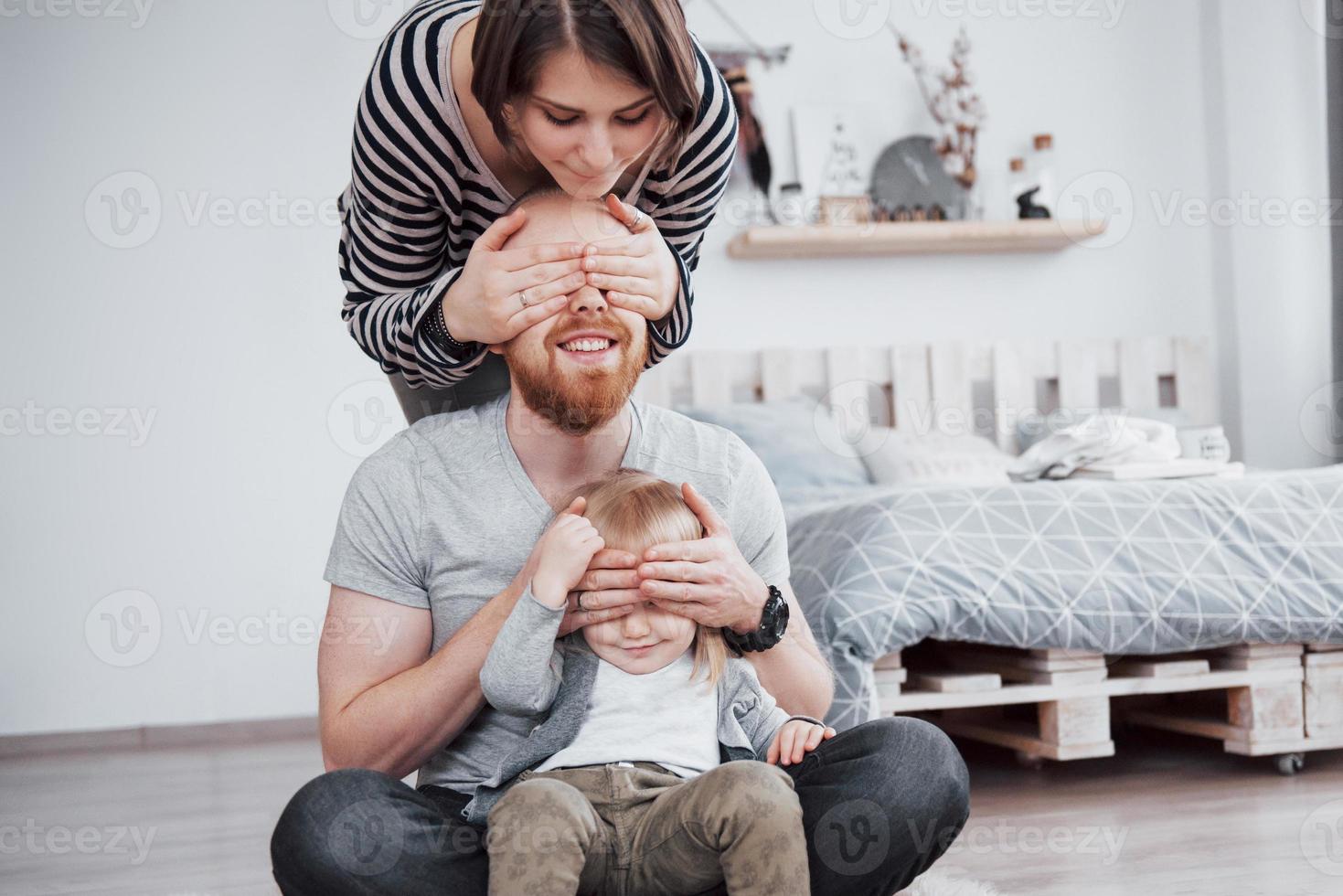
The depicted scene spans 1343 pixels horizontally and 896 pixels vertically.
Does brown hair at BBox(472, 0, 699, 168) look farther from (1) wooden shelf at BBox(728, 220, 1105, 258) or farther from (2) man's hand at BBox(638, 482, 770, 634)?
(1) wooden shelf at BBox(728, 220, 1105, 258)

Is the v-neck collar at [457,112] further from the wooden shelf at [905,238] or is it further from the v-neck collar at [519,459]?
the wooden shelf at [905,238]

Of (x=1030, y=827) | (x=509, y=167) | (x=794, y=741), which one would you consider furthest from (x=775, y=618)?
(x=1030, y=827)

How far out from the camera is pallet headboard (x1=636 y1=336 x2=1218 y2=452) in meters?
3.60

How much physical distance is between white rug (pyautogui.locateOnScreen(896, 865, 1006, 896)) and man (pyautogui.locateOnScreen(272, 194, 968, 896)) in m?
0.39

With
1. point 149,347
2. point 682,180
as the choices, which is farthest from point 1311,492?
point 149,347

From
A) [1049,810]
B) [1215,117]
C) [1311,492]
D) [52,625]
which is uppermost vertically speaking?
[1215,117]

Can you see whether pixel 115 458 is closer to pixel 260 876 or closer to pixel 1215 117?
pixel 260 876

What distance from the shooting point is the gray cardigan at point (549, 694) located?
1085 millimetres

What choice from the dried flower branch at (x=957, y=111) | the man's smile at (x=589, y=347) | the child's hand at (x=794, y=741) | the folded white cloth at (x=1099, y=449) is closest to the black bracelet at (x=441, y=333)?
the man's smile at (x=589, y=347)

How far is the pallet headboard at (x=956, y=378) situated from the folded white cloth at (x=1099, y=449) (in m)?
1.03

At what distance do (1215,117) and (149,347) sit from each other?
10.3ft

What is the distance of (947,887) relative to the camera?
1531 mm

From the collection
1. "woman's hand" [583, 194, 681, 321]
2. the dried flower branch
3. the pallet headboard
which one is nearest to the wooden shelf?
the dried flower branch

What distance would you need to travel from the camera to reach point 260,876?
188 cm
